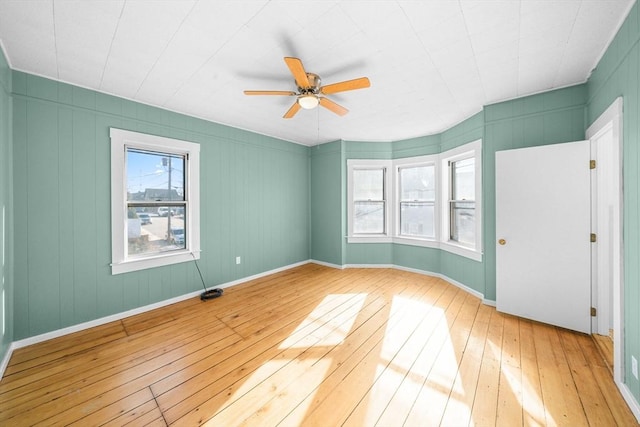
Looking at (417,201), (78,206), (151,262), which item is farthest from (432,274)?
(78,206)

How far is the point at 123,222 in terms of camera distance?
2902 mm

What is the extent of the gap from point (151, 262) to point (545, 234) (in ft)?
15.6

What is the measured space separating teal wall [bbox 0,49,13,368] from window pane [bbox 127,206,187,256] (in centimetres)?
95

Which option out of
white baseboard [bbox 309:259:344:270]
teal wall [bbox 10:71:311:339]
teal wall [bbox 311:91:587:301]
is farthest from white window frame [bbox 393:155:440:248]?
teal wall [bbox 10:71:311:339]

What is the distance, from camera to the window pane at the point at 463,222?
377cm

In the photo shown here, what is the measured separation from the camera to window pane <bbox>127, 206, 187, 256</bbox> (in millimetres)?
3078

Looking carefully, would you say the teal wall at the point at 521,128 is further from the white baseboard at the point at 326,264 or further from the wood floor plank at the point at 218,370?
the wood floor plank at the point at 218,370

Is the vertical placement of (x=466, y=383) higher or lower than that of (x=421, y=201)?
lower

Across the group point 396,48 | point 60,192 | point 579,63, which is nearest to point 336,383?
point 396,48

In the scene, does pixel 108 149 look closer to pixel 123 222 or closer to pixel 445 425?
pixel 123 222

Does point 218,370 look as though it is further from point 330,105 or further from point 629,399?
point 629,399

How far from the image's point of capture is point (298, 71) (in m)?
1.90

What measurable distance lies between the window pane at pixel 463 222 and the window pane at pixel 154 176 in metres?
4.42

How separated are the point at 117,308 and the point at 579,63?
18.1 ft
